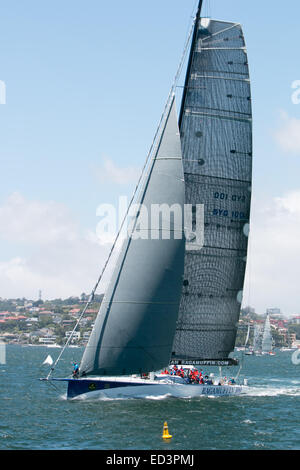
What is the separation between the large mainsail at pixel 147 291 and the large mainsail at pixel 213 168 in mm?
3803

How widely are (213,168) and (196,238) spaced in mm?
4360

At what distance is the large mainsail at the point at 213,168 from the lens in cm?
4278

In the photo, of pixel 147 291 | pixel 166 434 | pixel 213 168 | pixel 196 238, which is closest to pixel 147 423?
pixel 166 434

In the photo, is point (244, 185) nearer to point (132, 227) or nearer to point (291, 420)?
point (132, 227)

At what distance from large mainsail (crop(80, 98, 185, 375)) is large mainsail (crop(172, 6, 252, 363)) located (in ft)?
12.5

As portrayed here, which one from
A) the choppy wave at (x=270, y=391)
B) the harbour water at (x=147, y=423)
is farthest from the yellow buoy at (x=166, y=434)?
the choppy wave at (x=270, y=391)

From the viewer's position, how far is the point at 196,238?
42938mm

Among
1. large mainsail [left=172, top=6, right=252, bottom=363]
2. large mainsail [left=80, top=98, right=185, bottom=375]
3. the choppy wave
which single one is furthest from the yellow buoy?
the choppy wave

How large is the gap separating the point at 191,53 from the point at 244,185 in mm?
8681

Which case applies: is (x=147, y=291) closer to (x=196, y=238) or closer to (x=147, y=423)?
(x=196, y=238)

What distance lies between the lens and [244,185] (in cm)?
4403

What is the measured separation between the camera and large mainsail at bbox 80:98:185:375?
37.3 m
